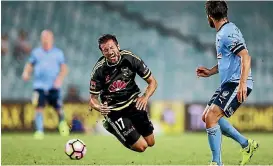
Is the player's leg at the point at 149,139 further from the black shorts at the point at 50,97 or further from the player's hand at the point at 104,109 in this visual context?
the black shorts at the point at 50,97

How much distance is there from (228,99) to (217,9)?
1029 millimetres

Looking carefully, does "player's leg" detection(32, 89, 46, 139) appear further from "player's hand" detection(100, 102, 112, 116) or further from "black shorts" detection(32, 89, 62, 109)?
"player's hand" detection(100, 102, 112, 116)

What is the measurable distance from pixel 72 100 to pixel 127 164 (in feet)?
33.2

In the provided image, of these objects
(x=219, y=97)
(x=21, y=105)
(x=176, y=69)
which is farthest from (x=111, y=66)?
(x=176, y=69)

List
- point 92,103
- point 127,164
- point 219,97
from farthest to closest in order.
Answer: point 127,164, point 92,103, point 219,97

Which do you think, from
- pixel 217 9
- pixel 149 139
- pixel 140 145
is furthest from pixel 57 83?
pixel 217 9

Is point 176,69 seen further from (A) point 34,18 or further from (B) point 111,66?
(B) point 111,66

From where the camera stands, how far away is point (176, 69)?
72.0ft

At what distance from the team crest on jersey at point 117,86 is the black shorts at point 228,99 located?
4.11ft

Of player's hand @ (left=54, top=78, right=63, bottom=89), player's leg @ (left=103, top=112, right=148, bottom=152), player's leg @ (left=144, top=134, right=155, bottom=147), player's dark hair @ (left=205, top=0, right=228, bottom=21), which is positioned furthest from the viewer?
player's hand @ (left=54, top=78, right=63, bottom=89)

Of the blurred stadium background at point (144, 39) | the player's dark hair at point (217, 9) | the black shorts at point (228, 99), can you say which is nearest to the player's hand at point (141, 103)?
the black shorts at point (228, 99)

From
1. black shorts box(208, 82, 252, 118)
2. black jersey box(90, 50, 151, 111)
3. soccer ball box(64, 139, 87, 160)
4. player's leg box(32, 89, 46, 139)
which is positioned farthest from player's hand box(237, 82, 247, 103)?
player's leg box(32, 89, 46, 139)

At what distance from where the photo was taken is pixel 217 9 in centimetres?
784

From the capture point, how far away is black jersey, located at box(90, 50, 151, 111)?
8406 mm
